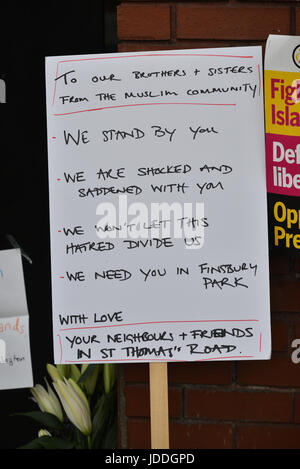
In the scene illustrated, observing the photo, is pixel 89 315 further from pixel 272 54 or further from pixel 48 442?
pixel 272 54

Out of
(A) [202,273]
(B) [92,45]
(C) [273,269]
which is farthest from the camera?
(B) [92,45]

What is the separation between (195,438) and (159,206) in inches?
31.3

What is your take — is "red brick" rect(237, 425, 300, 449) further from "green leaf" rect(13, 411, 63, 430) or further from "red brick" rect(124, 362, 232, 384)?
"green leaf" rect(13, 411, 63, 430)

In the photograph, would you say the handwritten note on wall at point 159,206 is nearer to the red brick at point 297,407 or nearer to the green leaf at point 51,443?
the red brick at point 297,407

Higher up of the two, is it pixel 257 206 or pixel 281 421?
pixel 257 206

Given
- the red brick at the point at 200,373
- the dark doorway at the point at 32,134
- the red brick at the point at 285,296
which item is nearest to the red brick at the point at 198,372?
the red brick at the point at 200,373

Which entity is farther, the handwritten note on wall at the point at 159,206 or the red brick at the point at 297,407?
the red brick at the point at 297,407

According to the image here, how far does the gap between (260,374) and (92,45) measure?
1334 millimetres

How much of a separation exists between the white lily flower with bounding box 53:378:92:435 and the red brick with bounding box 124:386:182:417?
14cm

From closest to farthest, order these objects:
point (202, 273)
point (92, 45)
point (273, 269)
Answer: point (202, 273)
point (273, 269)
point (92, 45)

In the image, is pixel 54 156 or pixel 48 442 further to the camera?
pixel 48 442

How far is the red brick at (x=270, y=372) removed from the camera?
1.84 metres
